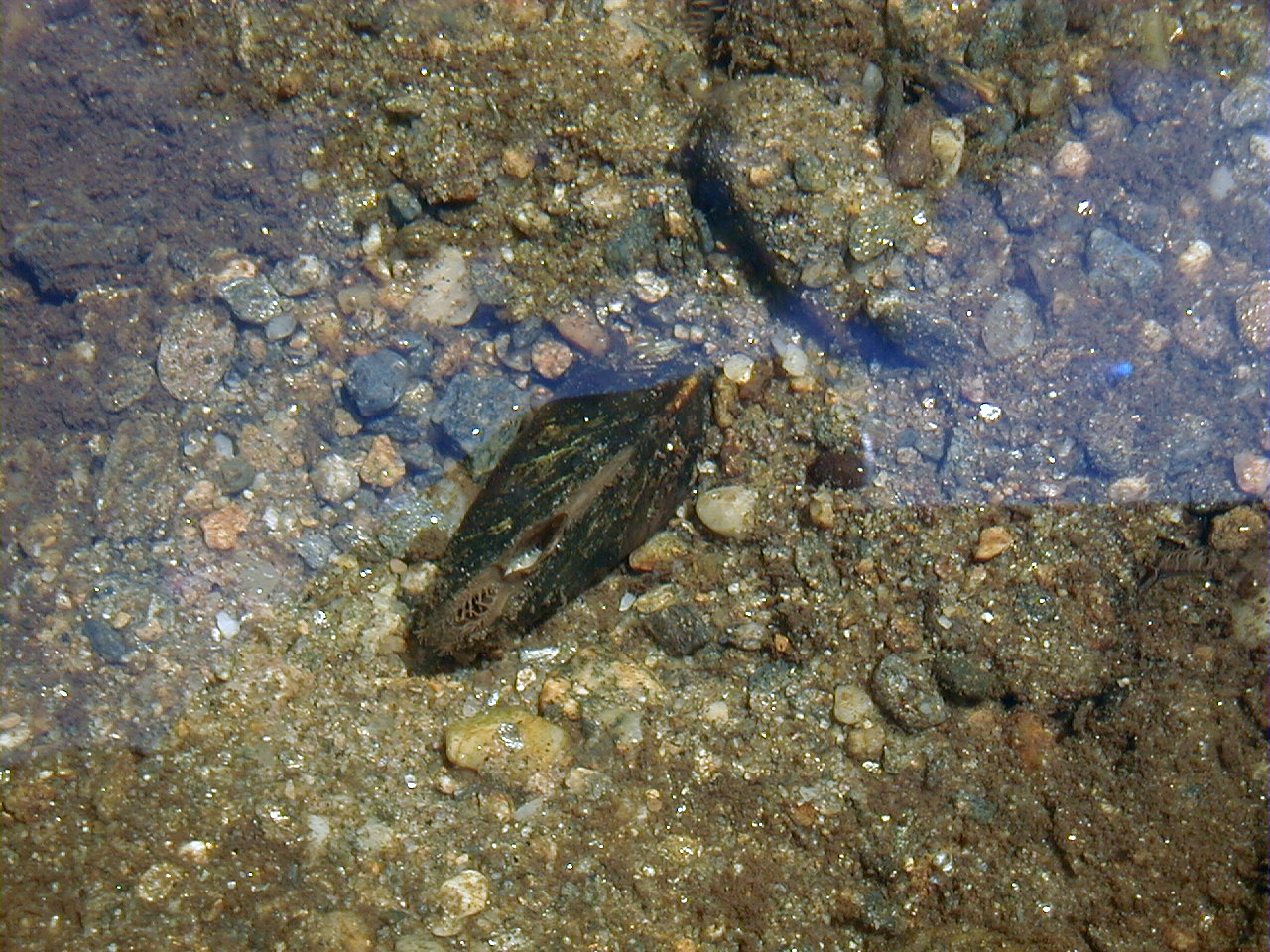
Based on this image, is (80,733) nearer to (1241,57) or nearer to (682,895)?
(682,895)

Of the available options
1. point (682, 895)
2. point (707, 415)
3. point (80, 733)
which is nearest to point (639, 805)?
point (682, 895)

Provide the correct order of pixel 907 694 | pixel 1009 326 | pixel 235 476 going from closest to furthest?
pixel 907 694, pixel 235 476, pixel 1009 326

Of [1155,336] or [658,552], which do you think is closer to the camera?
[658,552]

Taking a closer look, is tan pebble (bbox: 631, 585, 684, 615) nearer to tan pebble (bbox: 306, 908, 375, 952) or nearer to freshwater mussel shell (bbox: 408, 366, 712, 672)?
freshwater mussel shell (bbox: 408, 366, 712, 672)

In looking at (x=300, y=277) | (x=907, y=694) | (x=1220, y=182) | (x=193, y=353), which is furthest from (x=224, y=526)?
(x=1220, y=182)

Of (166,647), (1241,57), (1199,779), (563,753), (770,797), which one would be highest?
(1241,57)

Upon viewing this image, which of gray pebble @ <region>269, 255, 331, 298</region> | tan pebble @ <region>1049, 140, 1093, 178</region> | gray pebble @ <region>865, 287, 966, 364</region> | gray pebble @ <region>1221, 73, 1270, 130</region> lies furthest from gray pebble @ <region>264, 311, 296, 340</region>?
gray pebble @ <region>1221, 73, 1270, 130</region>

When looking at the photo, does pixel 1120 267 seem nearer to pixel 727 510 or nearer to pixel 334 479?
pixel 727 510
